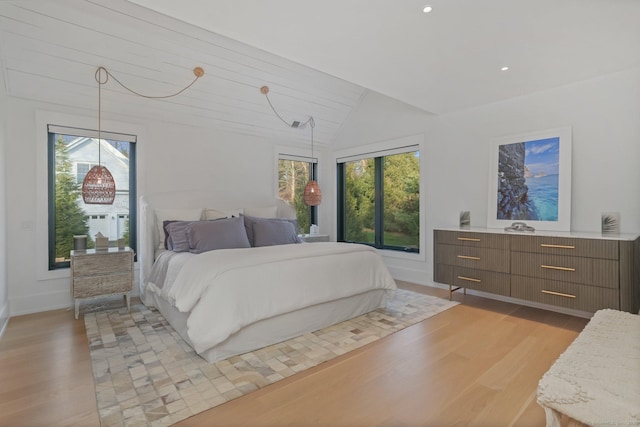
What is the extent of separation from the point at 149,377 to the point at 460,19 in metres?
3.09

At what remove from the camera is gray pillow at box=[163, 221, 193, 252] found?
332 cm

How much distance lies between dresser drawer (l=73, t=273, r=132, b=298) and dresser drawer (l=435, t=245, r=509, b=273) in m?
3.44

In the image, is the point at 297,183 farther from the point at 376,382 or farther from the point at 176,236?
the point at 376,382

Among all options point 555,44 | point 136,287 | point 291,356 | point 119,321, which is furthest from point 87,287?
point 555,44

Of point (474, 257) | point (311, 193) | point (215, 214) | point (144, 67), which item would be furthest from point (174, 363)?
point (311, 193)

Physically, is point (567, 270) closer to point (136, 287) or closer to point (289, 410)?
point (289, 410)

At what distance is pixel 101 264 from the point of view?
10.6 ft

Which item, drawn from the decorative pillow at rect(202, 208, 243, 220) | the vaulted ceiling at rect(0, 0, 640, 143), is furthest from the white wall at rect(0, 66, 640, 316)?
the decorative pillow at rect(202, 208, 243, 220)

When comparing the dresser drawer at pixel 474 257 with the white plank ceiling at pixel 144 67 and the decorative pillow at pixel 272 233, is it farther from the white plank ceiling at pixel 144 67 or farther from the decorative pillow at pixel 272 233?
the white plank ceiling at pixel 144 67

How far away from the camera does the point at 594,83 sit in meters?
3.07

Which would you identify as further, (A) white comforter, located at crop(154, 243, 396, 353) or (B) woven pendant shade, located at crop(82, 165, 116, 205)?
(B) woven pendant shade, located at crop(82, 165, 116, 205)

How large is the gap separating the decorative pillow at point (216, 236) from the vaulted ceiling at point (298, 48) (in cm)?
161

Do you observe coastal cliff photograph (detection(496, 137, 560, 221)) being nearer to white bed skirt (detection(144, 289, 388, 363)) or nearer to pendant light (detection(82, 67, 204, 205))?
white bed skirt (detection(144, 289, 388, 363))

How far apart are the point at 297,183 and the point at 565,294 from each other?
392 cm
